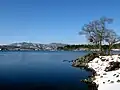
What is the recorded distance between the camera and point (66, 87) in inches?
1631

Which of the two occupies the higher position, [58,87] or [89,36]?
[89,36]

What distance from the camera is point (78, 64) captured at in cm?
8681

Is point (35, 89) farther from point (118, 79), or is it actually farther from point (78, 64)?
point (78, 64)

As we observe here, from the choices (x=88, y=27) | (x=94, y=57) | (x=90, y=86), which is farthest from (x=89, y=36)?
(x=90, y=86)

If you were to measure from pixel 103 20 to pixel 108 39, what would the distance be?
696cm

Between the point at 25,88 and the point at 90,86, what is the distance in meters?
9.76

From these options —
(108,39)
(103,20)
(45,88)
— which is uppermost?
(103,20)

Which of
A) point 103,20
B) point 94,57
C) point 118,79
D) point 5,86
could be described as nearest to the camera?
point 118,79

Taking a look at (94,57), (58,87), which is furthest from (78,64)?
(58,87)

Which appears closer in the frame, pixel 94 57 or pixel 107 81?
pixel 107 81

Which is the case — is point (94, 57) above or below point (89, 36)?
below

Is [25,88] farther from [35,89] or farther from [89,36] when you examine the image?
[89,36]

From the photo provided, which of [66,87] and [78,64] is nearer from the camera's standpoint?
[66,87]

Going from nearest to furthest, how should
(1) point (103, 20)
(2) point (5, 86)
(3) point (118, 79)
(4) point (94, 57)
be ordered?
(3) point (118, 79), (2) point (5, 86), (4) point (94, 57), (1) point (103, 20)
